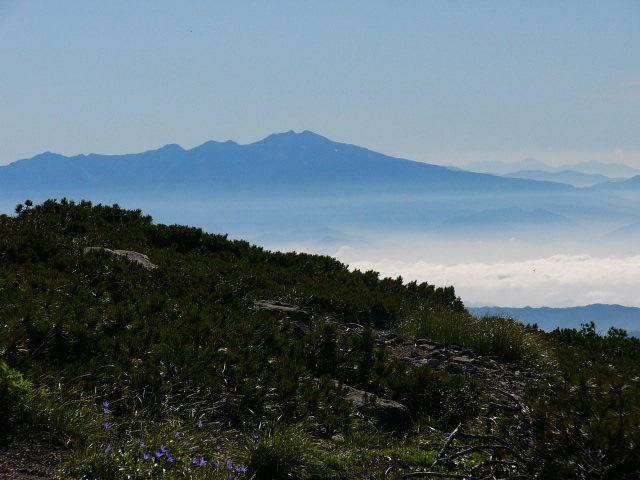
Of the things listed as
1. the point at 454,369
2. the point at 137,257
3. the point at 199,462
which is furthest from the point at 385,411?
the point at 137,257

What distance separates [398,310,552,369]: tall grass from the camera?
12.7m

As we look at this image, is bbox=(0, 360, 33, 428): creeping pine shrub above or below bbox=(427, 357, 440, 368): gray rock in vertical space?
above

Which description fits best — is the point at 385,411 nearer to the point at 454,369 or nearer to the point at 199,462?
the point at 454,369

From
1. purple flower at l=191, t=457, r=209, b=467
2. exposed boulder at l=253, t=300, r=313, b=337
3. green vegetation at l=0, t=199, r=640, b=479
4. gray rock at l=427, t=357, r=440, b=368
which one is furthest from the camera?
exposed boulder at l=253, t=300, r=313, b=337

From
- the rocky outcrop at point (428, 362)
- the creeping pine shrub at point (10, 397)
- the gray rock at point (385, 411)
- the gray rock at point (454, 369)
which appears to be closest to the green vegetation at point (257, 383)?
the creeping pine shrub at point (10, 397)

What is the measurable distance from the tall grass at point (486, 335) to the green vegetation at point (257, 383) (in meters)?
0.05

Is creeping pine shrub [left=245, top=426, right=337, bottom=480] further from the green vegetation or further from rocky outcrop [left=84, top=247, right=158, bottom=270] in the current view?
rocky outcrop [left=84, top=247, right=158, bottom=270]

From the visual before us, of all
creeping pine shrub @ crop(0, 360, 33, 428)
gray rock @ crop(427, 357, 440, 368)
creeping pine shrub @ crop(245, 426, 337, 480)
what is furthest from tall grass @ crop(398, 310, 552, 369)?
creeping pine shrub @ crop(0, 360, 33, 428)

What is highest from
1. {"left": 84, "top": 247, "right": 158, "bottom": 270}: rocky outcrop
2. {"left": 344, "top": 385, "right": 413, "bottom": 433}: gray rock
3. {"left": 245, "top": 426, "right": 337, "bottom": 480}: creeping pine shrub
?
{"left": 84, "top": 247, "right": 158, "bottom": 270}: rocky outcrop

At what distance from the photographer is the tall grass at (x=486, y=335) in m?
12.7

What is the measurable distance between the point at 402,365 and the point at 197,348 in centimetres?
377

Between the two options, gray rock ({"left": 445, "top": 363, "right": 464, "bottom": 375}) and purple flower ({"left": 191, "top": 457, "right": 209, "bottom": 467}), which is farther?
gray rock ({"left": 445, "top": 363, "right": 464, "bottom": 375})

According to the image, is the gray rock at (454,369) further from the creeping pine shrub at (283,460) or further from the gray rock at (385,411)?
the creeping pine shrub at (283,460)

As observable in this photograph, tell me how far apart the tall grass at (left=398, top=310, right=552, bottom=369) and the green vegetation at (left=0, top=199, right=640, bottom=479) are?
0.05m
